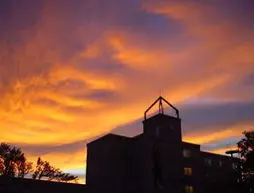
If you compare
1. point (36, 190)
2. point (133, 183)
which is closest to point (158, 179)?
point (133, 183)

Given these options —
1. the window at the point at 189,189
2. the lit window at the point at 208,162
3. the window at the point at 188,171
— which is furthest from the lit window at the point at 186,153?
the lit window at the point at 208,162

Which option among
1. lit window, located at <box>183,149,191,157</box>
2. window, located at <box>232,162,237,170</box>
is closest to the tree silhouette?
window, located at <box>232,162,237,170</box>

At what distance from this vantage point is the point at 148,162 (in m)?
63.3

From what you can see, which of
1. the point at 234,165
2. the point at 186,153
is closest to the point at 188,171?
the point at 186,153

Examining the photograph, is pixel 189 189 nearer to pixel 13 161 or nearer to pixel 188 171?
pixel 188 171

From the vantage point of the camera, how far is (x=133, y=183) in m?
64.0

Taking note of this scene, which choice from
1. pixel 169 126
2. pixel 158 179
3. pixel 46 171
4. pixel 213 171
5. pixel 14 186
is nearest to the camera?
pixel 14 186

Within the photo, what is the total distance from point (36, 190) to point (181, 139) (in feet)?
93.7

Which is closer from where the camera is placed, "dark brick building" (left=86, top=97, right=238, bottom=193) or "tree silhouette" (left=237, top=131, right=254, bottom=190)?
"dark brick building" (left=86, top=97, right=238, bottom=193)

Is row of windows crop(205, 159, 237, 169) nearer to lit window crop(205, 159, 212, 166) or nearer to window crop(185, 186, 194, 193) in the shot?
lit window crop(205, 159, 212, 166)

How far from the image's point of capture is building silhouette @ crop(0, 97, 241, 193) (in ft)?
206

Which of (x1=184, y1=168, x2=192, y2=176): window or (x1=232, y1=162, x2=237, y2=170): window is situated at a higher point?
(x1=232, y1=162, x2=237, y2=170): window

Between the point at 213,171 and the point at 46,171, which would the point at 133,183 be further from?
the point at 46,171

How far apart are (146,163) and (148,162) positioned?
40cm
